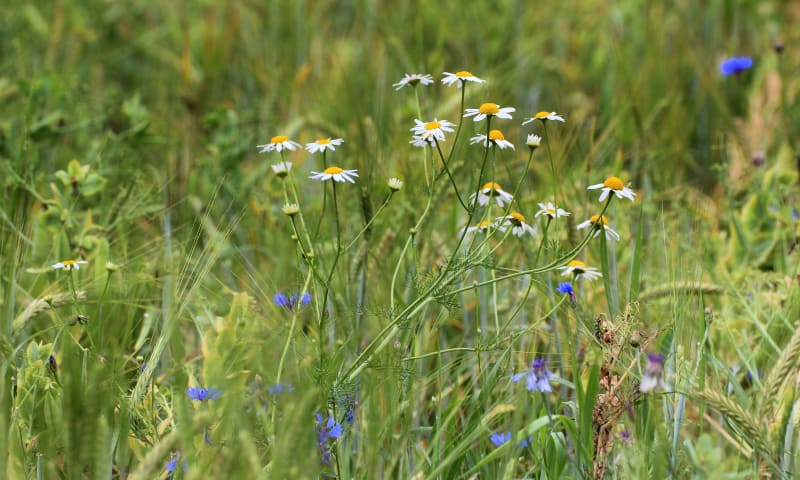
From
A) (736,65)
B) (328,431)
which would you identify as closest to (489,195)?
(328,431)

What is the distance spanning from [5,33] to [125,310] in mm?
1462

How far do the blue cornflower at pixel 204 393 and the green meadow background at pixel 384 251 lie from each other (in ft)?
0.06

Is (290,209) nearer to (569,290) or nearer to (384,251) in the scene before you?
(569,290)

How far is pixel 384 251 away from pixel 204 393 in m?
0.45

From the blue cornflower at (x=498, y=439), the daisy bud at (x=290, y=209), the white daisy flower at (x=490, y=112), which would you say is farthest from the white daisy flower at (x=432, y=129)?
the blue cornflower at (x=498, y=439)

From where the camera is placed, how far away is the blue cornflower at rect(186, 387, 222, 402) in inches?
42.1

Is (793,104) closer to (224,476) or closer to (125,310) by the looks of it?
(125,310)

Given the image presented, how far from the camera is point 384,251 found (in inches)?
57.7

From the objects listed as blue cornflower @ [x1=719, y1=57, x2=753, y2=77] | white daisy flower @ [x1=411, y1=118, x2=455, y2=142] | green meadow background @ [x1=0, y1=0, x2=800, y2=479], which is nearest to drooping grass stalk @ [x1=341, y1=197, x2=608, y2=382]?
green meadow background @ [x1=0, y1=0, x2=800, y2=479]

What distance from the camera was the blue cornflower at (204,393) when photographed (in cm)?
107

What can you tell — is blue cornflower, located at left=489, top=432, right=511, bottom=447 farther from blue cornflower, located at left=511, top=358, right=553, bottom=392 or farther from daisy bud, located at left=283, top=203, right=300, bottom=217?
daisy bud, located at left=283, top=203, right=300, bottom=217

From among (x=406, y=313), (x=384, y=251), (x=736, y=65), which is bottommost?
(x=406, y=313)

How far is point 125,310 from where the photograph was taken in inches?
53.8

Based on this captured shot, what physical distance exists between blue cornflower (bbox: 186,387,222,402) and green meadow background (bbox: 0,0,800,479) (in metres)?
0.02
